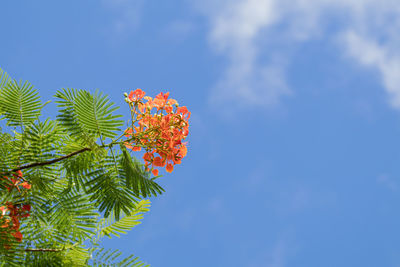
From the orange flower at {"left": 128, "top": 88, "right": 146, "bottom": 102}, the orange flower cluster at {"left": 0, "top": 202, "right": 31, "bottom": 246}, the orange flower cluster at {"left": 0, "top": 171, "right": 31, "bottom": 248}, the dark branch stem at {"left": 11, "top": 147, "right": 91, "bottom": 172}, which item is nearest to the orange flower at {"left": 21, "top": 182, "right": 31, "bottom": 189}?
the orange flower cluster at {"left": 0, "top": 171, "right": 31, "bottom": 248}

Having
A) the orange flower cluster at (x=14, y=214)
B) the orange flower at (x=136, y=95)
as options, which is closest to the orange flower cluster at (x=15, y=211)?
the orange flower cluster at (x=14, y=214)

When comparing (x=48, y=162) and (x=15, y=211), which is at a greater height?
(x=48, y=162)

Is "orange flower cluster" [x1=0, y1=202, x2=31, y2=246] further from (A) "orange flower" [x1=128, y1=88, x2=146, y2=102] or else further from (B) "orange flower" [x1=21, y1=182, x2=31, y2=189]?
(A) "orange flower" [x1=128, y1=88, x2=146, y2=102]

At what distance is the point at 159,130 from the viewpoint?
3.96 metres

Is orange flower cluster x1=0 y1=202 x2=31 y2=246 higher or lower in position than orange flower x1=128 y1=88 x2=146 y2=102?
lower

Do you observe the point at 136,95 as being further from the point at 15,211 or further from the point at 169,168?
the point at 15,211

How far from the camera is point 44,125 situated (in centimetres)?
406

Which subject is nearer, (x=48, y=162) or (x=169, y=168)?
(x=48, y=162)

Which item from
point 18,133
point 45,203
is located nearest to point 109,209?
point 45,203

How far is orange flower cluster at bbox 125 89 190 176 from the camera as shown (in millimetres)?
3949

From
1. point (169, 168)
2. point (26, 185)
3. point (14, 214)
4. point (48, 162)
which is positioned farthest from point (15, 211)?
point (169, 168)

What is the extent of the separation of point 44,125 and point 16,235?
2.96 feet

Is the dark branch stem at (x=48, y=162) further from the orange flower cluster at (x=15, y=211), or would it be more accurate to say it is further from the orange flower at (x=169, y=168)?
the orange flower at (x=169, y=168)

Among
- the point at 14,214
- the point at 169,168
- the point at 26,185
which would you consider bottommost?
the point at 14,214
